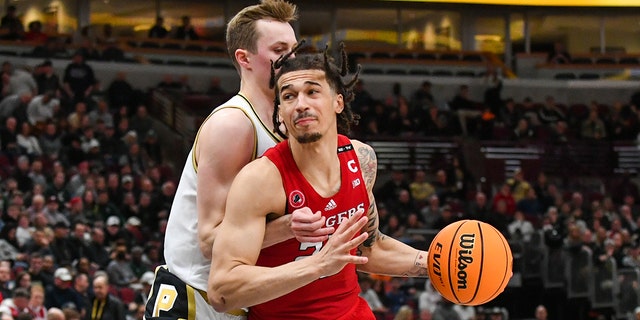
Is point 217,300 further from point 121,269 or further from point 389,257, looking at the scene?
point 121,269

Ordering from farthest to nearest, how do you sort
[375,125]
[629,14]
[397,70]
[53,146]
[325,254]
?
[629,14] < [397,70] < [375,125] < [53,146] < [325,254]

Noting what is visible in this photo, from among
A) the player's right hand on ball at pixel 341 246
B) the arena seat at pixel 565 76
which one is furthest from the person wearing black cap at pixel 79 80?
the player's right hand on ball at pixel 341 246

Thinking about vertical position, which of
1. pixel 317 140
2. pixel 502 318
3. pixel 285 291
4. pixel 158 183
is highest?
pixel 317 140

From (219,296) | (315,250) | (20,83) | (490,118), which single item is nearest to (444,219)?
(490,118)

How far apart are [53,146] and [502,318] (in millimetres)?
7761

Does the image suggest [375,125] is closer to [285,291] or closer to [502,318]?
[502,318]

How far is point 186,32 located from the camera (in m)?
27.6

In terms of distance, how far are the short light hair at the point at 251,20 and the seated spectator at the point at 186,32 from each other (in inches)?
870

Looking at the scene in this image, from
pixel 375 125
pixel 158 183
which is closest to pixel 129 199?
pixel 158 183

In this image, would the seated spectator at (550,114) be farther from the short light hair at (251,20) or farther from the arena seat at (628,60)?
the short light hair at (251,20)

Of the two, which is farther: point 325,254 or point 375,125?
point 375,125

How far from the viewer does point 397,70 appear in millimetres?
28156

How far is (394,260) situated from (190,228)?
1095mm

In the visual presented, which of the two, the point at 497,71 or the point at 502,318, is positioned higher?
the point at 497,71
